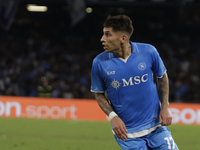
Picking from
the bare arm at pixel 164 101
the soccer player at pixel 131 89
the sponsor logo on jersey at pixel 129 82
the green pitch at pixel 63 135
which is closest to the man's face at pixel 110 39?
the soccer player at pixel 131 89

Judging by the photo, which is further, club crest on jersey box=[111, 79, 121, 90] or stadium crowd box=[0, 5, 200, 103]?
stadium crowd box=[0, 5, 200, 103]

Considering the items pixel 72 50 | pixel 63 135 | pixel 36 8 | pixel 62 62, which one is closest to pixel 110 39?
pixel 63 135

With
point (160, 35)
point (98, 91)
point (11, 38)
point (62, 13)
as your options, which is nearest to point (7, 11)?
point (11, 38)

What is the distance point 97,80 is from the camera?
156 inches

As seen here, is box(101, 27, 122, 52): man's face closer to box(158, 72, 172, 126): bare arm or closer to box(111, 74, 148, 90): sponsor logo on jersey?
box(111, 74, 148, 90): sponsor logo on jersey

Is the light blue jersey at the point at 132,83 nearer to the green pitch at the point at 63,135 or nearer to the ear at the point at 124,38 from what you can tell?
the ear at the point at 124,38

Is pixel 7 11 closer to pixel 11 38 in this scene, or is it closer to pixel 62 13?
pixel 11 38

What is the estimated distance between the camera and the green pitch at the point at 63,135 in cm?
899

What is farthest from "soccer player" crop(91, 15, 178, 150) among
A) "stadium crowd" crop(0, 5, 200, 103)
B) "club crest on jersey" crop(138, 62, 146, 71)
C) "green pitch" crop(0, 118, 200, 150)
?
"stadium crowd" crop(0, 5, 200, 103)

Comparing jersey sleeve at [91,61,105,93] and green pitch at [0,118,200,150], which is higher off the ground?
jersey sleeve at [91,61,105,93]

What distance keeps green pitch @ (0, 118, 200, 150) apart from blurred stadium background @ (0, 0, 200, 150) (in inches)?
1.2

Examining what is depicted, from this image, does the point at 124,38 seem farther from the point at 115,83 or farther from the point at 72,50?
the point at 72,50

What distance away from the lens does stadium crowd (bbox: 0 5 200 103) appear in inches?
738

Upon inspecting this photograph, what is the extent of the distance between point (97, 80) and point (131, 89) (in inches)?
14.8
